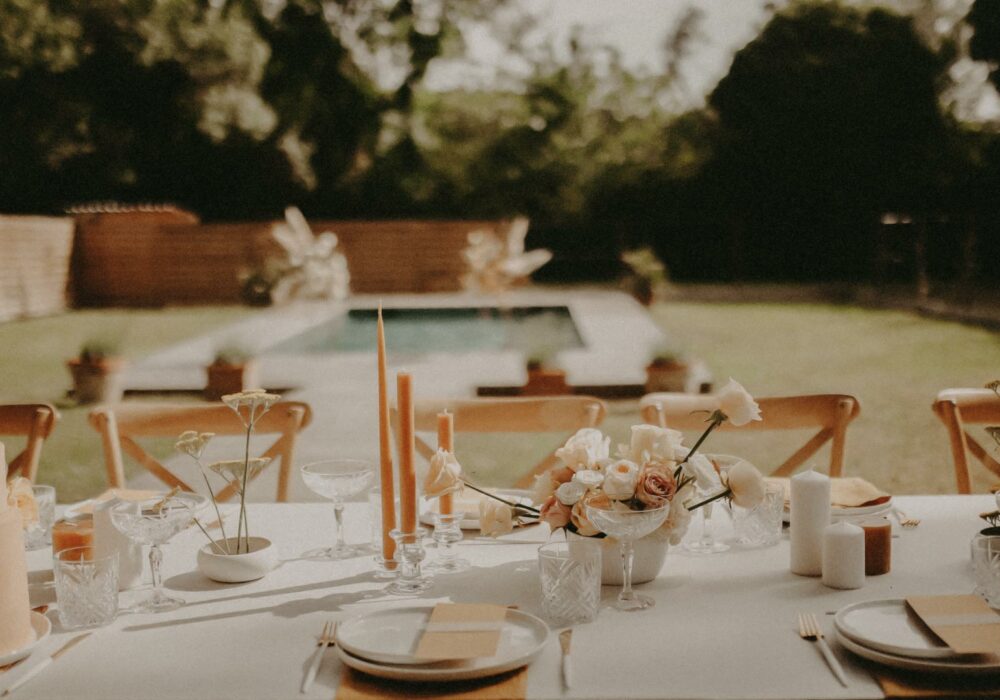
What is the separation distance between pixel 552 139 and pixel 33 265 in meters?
9.28

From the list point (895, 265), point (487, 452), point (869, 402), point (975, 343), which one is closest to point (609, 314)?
point (975, 343)

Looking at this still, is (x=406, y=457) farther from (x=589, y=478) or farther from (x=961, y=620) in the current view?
(x=961, y=620)

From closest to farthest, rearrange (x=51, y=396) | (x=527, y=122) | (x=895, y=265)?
(x=51, y=396) < (x=895, y=265) < (x=527, y=122)

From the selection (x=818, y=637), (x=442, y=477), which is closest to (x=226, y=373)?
(x=442, y=477)

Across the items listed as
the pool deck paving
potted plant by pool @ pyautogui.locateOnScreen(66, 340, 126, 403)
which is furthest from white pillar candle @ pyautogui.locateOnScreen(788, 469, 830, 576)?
potted plant by pool @ pyautogui.locateOnScreen(66, 340, 126, 403)

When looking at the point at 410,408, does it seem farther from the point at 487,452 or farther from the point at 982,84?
the point at 982,84

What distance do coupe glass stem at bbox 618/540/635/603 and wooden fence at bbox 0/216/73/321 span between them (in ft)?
39.6

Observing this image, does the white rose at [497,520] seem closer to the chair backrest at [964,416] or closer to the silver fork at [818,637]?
the silver fork at [818,637]

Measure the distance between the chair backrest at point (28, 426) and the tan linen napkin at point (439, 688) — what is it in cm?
139

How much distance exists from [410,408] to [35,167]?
14408 millimetres

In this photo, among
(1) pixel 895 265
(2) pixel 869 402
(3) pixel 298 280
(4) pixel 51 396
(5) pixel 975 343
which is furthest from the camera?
(1) pixel 895 265

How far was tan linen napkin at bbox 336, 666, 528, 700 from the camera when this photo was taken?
3.50 feet

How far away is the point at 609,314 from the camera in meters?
10.4

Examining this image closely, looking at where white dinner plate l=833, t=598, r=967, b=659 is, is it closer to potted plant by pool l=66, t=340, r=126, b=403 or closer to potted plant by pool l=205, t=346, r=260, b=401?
potted plant by pool l=205, t=346, r=260, b=401
